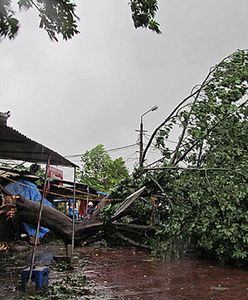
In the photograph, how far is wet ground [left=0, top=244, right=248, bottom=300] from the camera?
5.82 m

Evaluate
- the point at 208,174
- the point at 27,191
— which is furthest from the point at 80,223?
the point at 208,174

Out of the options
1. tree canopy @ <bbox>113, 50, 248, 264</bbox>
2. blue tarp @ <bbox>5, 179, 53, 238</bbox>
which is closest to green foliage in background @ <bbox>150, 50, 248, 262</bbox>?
tree canopy @ <bbox>113, 50, 248, 264</bbox>

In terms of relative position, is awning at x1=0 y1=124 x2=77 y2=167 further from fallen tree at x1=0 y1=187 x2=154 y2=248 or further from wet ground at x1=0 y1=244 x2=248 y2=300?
wet ground at x1=0 y1=244 x2=248 y2=300

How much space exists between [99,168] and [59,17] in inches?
884

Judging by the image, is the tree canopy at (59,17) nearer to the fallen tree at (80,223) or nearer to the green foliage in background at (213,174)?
the green foliage in background at (213,174)

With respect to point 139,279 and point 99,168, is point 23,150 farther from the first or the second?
point 99,168

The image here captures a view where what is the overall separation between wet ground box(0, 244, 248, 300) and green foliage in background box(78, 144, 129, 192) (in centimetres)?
1490

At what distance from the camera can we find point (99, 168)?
26.0 m

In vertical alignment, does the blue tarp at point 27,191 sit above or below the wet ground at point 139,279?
above

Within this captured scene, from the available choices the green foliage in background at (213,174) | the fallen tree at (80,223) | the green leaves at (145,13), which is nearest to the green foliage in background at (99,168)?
the fallen tree at (80,223)

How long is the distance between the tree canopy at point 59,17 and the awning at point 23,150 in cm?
235

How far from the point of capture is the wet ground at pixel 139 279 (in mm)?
5816

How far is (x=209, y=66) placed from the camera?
405 inches

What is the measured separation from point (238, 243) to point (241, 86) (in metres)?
3.37
